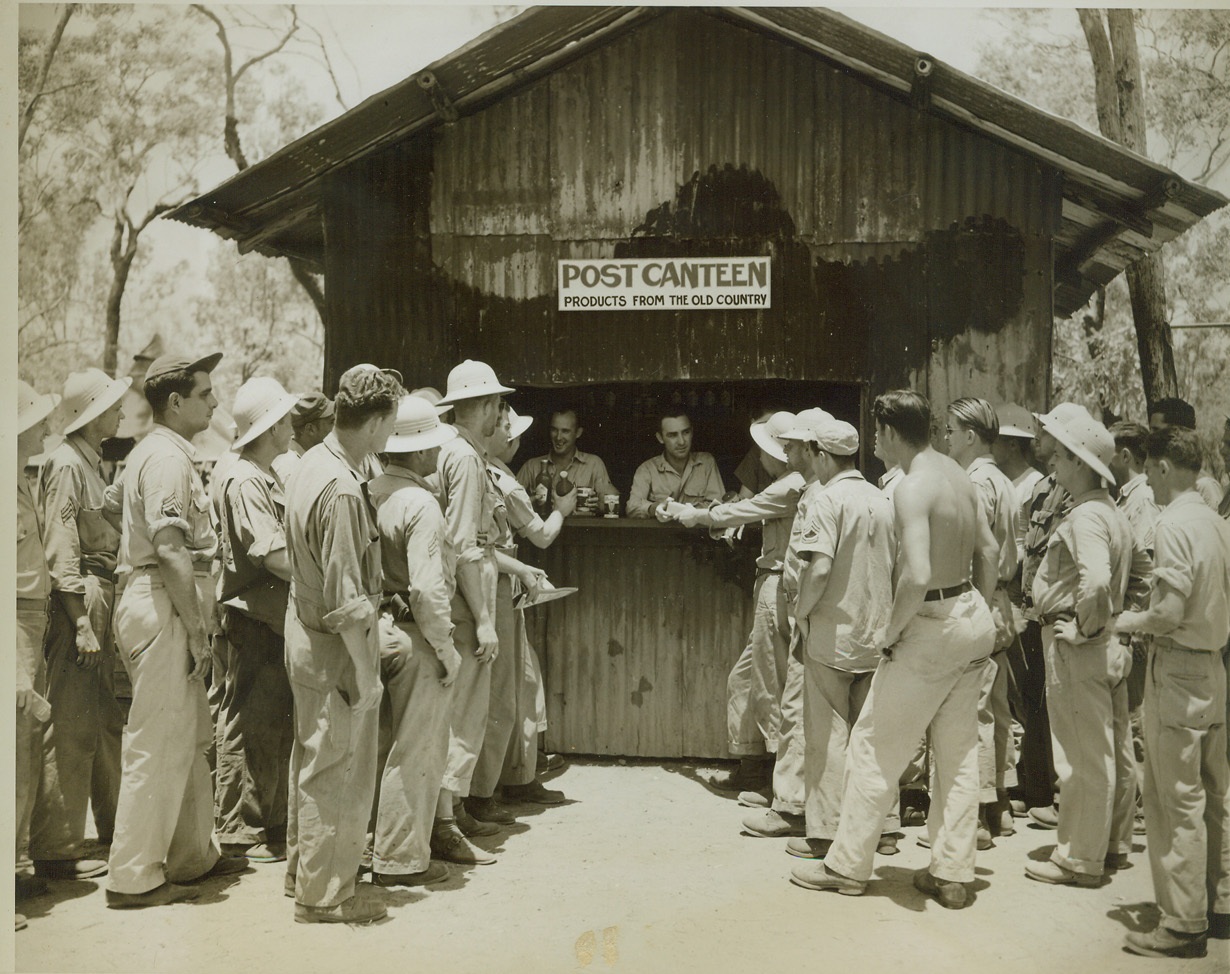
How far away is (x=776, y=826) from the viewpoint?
615cm

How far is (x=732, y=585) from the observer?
759 cm

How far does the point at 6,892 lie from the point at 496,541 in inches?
118

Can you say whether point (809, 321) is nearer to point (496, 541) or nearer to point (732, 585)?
point (732, 585)

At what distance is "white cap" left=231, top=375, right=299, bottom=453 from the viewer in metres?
5.66

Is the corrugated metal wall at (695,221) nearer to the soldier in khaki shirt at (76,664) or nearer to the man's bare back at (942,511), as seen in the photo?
the man's bare back at (942,511)

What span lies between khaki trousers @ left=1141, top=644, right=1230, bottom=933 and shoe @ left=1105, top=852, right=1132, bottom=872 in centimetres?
86

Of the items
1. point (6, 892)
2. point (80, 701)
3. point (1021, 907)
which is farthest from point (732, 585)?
point (6, 892)

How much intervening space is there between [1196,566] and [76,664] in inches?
214

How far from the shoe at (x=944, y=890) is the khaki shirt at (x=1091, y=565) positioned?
4.57 ft

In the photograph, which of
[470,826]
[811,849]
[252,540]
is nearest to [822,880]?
[811,849]

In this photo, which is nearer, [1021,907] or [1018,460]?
[1021,907]

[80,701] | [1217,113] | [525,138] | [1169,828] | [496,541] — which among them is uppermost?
[525,138]

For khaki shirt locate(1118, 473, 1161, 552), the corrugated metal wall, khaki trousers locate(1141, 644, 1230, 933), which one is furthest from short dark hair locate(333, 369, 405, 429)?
khaki shirt locate(1118, 473, 1161, 552)

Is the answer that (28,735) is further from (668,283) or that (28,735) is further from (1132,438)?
(1132,438)
